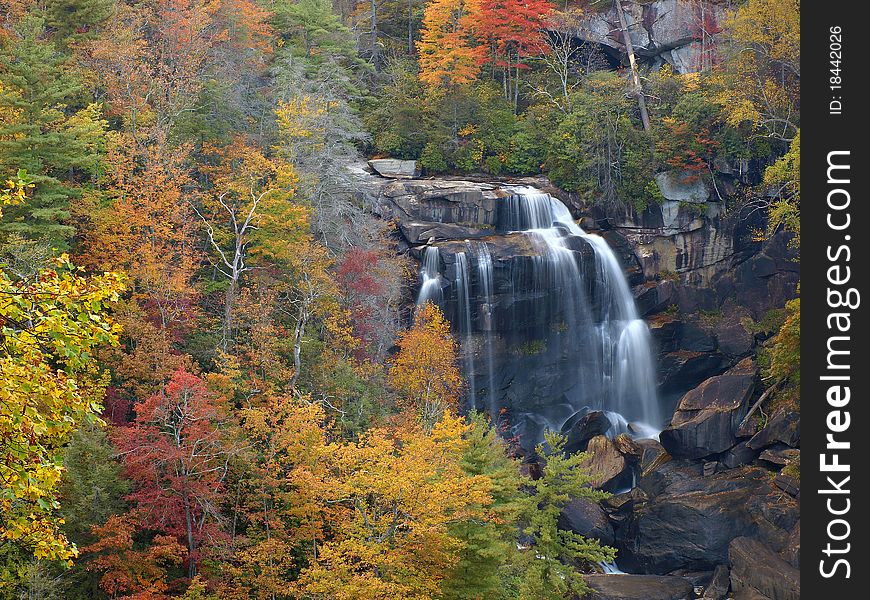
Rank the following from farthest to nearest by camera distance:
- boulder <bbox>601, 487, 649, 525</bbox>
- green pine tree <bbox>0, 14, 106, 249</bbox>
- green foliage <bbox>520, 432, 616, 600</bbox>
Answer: boulder <bbox>601, 487, 649, 525</bbox>, green pine tree <bbox>0, 14, 106, 249</bbox>, green foliage <bbox>520, 432, 616, 600</bbox>

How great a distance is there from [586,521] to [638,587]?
11.3 feet

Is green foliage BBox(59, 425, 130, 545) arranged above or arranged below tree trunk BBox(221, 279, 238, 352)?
below

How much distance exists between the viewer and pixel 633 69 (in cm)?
4419

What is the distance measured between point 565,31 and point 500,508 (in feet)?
119

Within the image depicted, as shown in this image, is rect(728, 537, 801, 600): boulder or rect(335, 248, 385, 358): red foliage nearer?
rect(728, 537, 801, 600): boulder

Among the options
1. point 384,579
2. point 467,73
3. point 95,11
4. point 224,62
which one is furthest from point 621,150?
point 384,579

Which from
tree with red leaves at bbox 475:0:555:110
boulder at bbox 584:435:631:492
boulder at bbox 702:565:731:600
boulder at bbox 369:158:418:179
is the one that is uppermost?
tree with red leaves at bbox 475:0:555:110

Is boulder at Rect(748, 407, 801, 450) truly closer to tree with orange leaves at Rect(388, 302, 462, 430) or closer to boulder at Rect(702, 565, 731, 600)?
boulder at Rect(702, 565, 731, 600)

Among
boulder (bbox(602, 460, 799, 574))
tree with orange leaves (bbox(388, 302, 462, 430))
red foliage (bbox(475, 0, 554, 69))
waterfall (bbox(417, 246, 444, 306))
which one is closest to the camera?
boulder (bbox(602, 460, 799, 574))

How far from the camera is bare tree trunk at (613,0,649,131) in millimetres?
42531

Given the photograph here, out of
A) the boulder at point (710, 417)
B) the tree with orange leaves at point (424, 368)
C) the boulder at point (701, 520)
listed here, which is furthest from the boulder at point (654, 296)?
the tree with orange leaves at point (424, 368)

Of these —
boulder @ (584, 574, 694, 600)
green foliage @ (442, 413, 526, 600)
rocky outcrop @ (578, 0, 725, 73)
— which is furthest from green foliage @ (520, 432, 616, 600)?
rocky outcrop @ (578, 0, 725, 73)

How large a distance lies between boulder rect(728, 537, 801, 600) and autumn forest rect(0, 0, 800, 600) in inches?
178

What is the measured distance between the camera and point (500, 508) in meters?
19.6
